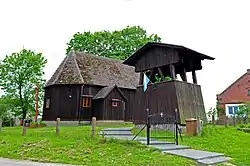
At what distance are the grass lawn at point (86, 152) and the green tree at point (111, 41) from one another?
3076 centimetres

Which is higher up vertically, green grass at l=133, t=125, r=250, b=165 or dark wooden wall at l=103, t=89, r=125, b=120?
dark wooden wall at l=103, t=89, r=125, b=120

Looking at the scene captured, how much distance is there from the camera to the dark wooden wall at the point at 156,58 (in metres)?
18.8

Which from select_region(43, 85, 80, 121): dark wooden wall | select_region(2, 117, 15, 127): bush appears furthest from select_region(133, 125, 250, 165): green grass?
select_region(2, 117, 15, 127): bush

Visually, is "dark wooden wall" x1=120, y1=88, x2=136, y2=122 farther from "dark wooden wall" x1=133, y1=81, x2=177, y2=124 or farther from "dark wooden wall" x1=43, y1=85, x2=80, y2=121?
"dark wooden wall" x1=133, y1=81, x2=177, y2=124

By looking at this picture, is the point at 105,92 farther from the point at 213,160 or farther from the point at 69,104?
the point at 213,160

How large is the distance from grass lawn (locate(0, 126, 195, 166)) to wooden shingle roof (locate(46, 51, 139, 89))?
16324 millimetres

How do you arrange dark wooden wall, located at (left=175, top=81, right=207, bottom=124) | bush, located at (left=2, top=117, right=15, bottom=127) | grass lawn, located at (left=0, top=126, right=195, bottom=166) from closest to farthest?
grass lawn, located at (left=0, top=126, right=195, bottom=166)
dark wooden wall, located at (left=175, top=81, right=207, bottom=124)
bush, located at (left=2, top=117, right=15, bottom=127)

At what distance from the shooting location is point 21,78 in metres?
41.0

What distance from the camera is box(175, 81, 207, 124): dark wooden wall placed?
18133 mm

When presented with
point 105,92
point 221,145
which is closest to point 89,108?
point 105,92

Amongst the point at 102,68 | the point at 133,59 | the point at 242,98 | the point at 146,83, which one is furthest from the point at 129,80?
the point at 242,98

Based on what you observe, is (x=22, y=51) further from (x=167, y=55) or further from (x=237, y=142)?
(x=237, y=142)

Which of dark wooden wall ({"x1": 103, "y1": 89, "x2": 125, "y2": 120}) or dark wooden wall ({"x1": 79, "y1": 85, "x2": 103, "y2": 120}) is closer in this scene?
dark wooden wall ({"x1": 103, "y1": 89, "x2": 125, "y2": 120})

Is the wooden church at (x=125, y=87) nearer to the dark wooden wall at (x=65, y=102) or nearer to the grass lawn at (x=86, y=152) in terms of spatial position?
the dark wooden wall at (x=65, y=102)
